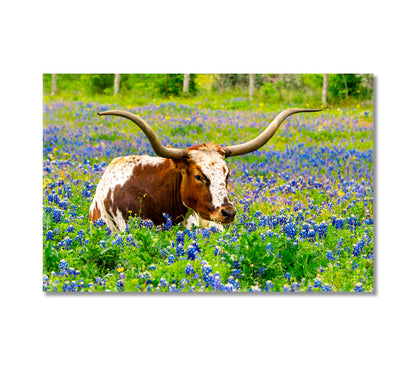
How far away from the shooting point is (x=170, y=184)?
5227 millimetres

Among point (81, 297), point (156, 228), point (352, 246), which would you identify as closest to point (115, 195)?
point (156, 228)

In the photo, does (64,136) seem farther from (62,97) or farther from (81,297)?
(81,297)

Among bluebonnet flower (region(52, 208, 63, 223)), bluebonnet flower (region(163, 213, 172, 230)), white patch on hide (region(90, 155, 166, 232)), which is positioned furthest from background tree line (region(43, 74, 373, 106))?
bluebonnet flower (region(163, 213, 172, 230))

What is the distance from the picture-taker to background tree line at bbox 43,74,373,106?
559 centimetres

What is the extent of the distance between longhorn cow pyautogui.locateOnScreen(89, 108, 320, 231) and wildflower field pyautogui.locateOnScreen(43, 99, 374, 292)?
149 millimetres

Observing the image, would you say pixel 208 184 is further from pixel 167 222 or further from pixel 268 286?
pixel 268 286

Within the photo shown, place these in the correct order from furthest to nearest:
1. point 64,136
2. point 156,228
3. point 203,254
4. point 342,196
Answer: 1. point 64,136
2. point 342,196
3. point 156,228
4. point 203,254

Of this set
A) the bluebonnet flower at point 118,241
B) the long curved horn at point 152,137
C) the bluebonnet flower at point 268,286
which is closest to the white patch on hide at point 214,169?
the long curved horn at point 152,137

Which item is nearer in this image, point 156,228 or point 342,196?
point 156,228

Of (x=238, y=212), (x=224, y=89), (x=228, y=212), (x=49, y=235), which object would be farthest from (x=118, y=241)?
(x=224, y=89)

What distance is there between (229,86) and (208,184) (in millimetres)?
1501

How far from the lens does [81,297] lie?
526 cm
